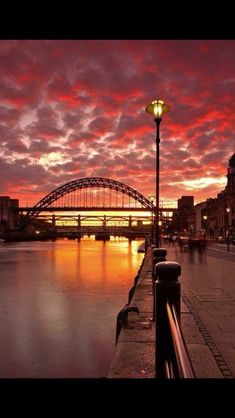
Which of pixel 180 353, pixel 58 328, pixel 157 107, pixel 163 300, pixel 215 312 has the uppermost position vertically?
pixel 157 107

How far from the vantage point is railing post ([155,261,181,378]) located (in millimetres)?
4469

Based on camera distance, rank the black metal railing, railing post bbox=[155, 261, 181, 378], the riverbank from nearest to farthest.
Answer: the black metal railing, railing post bbox=[155, 261, 181, 378], the riverbank

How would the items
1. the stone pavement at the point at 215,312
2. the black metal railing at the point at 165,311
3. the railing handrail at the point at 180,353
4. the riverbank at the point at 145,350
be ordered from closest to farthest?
the railing handrail at the point at 180,353, the black metal railing at the point at 165,311, the riverbank at the point at 145,350, the stone pavement at the point at 215,312

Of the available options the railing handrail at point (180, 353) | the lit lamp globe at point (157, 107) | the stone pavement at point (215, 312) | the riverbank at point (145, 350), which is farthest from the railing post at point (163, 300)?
the lit lamp globe at point (157, 107)

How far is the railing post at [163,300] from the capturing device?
447cm

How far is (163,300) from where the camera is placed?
15.2ft

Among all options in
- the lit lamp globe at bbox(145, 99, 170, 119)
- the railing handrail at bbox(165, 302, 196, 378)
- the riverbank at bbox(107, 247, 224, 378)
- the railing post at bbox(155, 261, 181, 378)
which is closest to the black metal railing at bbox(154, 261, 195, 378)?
the railing post at bbox(155, 261, 181, 378)

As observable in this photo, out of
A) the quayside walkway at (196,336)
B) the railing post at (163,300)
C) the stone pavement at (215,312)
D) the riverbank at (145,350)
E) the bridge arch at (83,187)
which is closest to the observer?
the railing post at (163,300)

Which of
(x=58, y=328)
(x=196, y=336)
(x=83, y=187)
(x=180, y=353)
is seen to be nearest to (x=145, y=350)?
(x=196, y=336)

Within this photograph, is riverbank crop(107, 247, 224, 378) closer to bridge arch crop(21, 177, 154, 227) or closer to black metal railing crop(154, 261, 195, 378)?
black metal railing crop(154, 261, 195, 378)

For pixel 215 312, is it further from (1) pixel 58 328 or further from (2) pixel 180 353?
(2) pixel 180 353

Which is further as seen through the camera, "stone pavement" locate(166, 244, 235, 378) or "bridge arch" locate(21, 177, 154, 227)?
"bridge arch" locate(21, 177, 154, 227)

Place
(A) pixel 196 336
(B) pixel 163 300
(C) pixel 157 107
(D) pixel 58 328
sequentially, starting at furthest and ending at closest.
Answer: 1. (D) pixel 58 328
2. (C) pixel 157 107
3. (A) pixel 196 336
4. (B) pixel 163 300

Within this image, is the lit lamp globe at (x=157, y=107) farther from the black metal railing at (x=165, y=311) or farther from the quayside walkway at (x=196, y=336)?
the black metal railing at (x=165, y=311)
